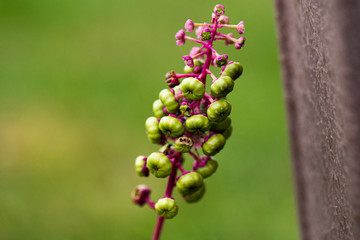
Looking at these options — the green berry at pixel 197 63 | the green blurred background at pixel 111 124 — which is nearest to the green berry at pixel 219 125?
the green berry at pixel 197 63

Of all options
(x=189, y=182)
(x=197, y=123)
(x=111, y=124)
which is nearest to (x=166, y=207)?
(x=189, y=182)

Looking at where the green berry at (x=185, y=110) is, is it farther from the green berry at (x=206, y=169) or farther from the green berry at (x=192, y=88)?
the green berry at (x=206, y=169)

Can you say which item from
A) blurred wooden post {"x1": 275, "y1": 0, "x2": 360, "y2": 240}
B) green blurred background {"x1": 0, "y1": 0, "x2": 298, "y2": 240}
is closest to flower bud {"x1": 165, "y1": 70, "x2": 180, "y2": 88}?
blurred wooden post {"x1": 275, "y1": 0, "x2": 360, "y2": 240}

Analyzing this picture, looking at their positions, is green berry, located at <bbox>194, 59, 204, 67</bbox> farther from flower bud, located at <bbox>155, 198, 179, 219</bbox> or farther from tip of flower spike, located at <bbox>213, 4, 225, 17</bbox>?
flower bud, located at <bbox>155, 198, 179, 219</bbox>

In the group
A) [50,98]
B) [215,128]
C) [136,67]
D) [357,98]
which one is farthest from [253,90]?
[357,98]

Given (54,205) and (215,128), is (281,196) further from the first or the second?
(215,128)

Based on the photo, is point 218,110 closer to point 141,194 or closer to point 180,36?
point 180,36

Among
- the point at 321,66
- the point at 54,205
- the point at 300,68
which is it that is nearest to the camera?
the point at 321,66

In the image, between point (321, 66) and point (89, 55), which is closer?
point (321, 66)

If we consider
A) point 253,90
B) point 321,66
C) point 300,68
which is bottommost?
point 321,66
